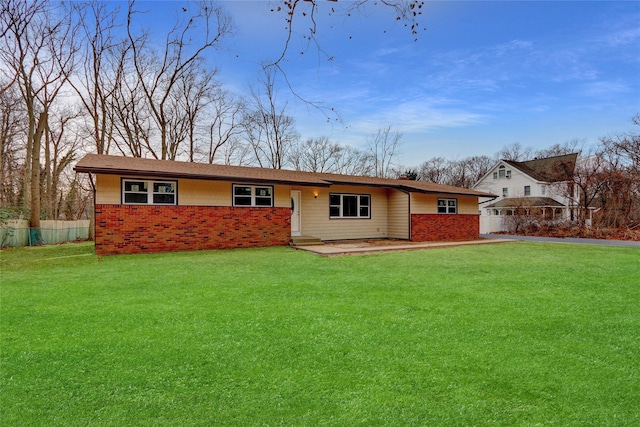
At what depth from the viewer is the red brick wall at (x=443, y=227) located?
53.9 feet

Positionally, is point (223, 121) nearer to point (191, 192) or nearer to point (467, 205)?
point (191, 192)

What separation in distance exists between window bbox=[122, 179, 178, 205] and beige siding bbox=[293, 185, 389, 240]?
193 inches

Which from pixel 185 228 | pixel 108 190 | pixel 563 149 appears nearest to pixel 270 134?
pixel 185 228

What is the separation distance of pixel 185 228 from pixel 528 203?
24.0 meters

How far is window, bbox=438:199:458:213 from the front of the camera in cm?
1748

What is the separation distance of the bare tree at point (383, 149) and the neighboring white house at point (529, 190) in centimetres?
899

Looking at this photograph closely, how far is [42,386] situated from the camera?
2.58 metres

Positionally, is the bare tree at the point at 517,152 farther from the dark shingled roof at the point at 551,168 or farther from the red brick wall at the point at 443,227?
the red brick wall at the point at 443,227

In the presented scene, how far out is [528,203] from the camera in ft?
83.5

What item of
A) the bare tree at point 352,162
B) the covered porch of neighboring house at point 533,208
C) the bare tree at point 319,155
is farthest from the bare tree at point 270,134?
the covered porch of neighboring house at point 533,208

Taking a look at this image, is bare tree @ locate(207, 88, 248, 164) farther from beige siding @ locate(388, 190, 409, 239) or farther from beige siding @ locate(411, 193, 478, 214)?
beige siding @ locate(411, 193, 478, 214)

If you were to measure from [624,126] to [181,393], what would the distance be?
32.3 meters

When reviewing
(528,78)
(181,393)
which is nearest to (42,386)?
(181,393)

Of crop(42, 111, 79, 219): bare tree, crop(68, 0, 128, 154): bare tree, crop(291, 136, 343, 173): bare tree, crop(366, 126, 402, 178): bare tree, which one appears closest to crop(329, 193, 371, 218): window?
crop(68, 0, 128, 154): bare tree
